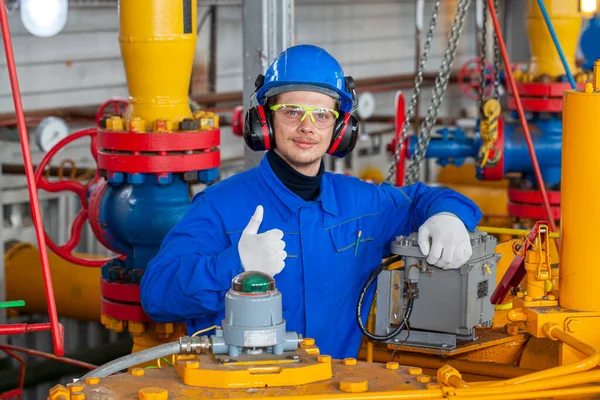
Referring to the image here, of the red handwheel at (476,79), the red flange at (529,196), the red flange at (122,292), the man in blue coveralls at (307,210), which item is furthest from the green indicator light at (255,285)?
the red handwheel at (476,79)

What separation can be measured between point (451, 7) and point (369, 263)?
1040 centimetres

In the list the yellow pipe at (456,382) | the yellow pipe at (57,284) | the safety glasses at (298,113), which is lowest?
the yellow pipe at (57,284)

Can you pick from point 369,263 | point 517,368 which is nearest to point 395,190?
point 369,263

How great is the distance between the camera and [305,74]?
3230mm

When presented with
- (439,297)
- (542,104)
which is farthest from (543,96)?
(439,297)

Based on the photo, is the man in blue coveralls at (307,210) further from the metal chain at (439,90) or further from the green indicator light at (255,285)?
the metal chain at (439,90)

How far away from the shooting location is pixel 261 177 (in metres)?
3.33

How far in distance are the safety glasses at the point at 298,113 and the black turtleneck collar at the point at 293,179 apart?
0.43 feet

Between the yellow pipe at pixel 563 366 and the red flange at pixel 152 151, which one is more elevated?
the red flange at pixel 152 151

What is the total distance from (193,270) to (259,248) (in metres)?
0.25

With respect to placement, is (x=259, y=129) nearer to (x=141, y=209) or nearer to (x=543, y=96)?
(x=141, y=209)

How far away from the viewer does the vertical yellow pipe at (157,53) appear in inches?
157

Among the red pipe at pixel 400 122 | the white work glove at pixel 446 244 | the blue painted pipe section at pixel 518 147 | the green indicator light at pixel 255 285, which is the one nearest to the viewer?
the green indicator light at pixel 255 285

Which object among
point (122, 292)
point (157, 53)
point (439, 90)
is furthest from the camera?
point (439, 90)
